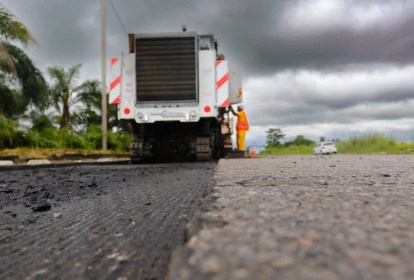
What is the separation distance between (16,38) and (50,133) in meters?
4.20

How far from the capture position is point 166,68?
9391 millimetres

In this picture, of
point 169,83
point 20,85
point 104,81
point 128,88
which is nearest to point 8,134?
point 128,88

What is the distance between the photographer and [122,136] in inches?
655

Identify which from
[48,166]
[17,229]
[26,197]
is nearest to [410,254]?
[17,229]

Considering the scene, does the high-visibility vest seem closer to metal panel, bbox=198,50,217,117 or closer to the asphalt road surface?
metal panel, bbox=198,50,217,117

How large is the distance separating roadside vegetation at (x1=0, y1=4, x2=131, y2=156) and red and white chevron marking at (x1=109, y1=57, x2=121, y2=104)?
131cm

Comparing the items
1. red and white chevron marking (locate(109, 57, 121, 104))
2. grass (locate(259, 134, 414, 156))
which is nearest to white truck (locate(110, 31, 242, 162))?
red and white chevron marking (locate(109, 57, 121, 104))

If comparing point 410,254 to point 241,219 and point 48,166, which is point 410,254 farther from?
point 48,166

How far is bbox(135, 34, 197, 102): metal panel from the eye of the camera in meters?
9.34

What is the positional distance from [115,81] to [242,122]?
4.62 metres

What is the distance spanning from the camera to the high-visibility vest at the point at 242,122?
12.4 meters

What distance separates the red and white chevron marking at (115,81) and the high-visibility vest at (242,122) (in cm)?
423

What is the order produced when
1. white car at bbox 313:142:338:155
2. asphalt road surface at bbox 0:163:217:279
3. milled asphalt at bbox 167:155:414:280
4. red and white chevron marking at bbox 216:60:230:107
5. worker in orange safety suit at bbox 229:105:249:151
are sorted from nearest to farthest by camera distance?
milled asphalt at bbox 167:155:414:280 → asphalt road surface at bbox 0:163:217:279 → red and white chevron marking at bbox 216:60:230:107 → worker in orange safety suit at bbox 229:105:249:151 → white car at bbox 313:142:338:155

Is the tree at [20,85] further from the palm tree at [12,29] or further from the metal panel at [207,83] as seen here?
the metal panel at [207,83]
